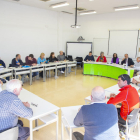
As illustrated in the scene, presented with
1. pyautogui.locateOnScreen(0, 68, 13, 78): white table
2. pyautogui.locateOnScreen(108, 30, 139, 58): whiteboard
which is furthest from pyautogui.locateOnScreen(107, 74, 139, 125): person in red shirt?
pyautogui.locateOnScreen(108, 30, 139, 58): whiteboard

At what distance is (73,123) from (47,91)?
3.31 m

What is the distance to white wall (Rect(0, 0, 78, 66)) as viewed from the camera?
6.68 meters

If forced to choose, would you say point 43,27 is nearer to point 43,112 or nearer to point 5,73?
point 5,73

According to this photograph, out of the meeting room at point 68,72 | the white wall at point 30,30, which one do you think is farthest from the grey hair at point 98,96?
the white wall at point 30,30

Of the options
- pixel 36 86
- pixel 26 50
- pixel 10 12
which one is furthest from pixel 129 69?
pixel 10 12

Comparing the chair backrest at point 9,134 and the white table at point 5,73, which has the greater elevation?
the white table at point 5,73

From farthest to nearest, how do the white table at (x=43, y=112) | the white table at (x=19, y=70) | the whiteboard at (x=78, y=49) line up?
the whiteboard at (x=78, y=49) → the white table at (x=19, y=70) → the white table at (x=43, y=112)

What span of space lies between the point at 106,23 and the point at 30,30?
4.56 m

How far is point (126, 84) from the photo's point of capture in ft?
7.79

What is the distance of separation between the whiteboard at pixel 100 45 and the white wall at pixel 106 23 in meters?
0.25

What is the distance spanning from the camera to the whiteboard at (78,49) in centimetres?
966

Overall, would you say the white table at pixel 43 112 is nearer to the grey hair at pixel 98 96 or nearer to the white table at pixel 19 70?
the grey hair at pixel 98 96

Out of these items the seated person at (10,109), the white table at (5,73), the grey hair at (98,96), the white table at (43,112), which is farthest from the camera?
the white table at (5,73)

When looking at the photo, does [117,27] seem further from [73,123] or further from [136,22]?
[73,123]
